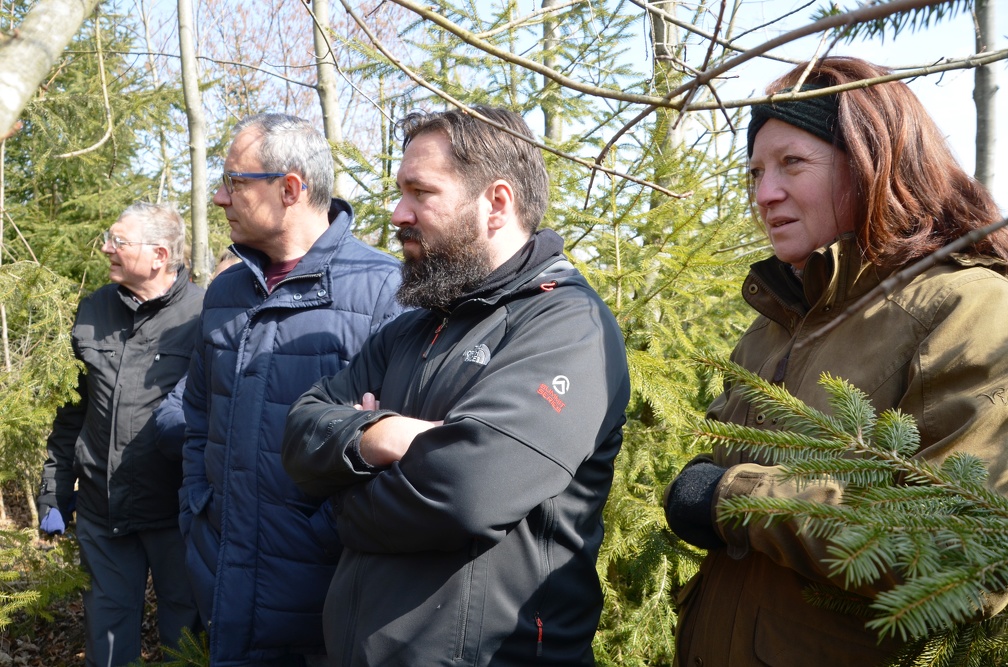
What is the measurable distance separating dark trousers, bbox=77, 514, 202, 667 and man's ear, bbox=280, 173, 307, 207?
7.47 feet

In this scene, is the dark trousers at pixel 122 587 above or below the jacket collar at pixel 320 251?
below

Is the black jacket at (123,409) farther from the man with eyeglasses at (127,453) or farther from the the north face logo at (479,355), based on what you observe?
the the north face logo at (479,355)

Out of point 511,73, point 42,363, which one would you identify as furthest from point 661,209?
point 42,363

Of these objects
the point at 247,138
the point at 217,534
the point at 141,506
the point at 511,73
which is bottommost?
the point at 141,506

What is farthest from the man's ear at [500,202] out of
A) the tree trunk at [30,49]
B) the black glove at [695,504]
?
the tree trunk at [30,49]

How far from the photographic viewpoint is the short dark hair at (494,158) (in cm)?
245

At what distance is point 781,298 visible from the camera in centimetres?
200

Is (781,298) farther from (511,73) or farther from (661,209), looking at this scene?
(511,73)

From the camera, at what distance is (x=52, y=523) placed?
442cm

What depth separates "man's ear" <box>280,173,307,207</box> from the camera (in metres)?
3.13

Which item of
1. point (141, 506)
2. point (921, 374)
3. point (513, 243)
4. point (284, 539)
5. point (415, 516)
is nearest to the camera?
point (921, 374)

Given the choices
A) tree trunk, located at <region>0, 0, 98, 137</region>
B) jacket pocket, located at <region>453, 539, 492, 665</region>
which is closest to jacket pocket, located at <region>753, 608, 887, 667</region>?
jacket pocket, located at <region>453, 539, 492, 665</region>

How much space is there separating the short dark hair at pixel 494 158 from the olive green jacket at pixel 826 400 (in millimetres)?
817

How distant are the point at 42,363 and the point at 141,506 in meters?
1.00
